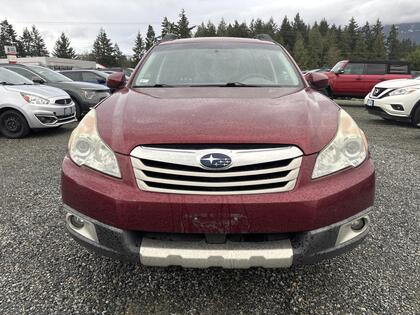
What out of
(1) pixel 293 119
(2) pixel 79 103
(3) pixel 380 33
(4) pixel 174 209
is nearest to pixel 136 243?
(4) pixel 174 209

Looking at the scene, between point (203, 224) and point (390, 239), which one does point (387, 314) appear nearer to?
point (390, 239)

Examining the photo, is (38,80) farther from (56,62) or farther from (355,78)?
(56,62)

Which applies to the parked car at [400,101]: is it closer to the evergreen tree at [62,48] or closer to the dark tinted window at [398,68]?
the dark tinted window at [398,68]

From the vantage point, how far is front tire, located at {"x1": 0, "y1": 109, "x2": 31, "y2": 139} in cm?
678

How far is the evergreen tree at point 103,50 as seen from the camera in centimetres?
7744

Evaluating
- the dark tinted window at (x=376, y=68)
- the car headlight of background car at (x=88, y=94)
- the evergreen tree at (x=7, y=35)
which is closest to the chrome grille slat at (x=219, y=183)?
the car headlight of background car at (x=88, y=94)

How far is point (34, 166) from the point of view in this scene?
4.88 metres

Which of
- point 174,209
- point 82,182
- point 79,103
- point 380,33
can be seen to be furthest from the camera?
point 380,33

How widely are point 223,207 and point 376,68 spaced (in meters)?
13.6

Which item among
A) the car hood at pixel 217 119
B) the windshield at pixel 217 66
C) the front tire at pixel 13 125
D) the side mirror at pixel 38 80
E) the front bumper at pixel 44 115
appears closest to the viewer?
the car hood at pixel 217 119

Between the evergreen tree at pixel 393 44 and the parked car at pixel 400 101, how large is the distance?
8385cm

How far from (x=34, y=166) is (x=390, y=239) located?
4.43 m

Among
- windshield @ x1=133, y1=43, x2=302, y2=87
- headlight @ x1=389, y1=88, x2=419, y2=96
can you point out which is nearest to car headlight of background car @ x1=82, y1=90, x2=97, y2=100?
windshield @ x1=133, y1=43, x2=302, y2=87

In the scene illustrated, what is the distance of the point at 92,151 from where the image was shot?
1.96m
